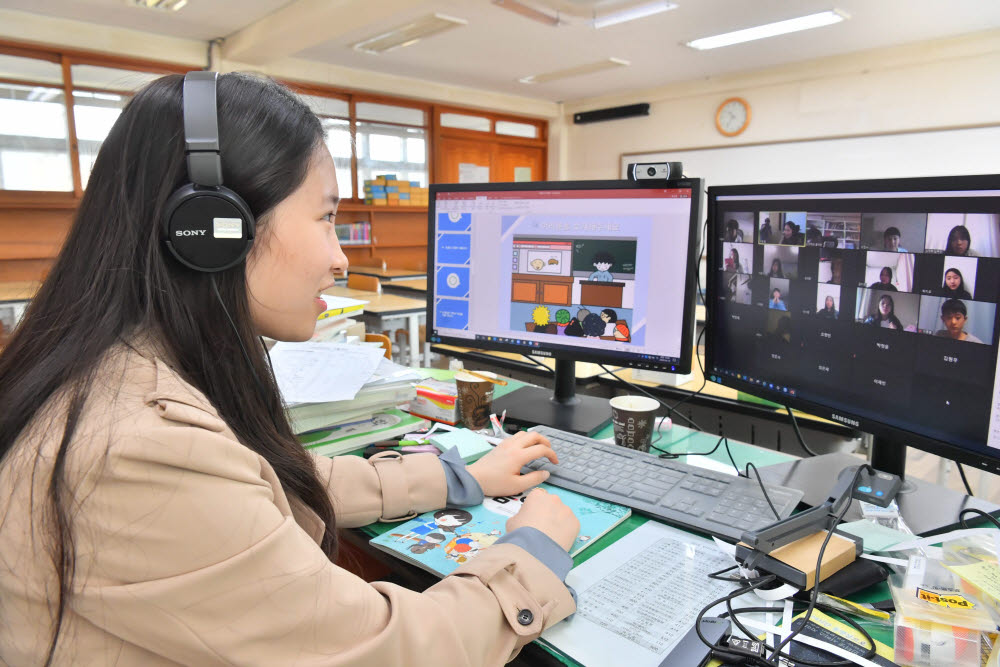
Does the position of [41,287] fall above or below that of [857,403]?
above

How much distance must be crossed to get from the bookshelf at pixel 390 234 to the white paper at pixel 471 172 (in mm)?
815

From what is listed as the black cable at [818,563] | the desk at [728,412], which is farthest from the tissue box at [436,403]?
the black cable at [818,563]

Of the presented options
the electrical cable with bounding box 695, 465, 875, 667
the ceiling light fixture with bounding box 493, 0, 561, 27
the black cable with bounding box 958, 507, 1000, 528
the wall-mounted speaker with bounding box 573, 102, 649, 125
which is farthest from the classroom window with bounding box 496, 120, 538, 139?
the electrical cable with bounding box 695, 465, 875, 667

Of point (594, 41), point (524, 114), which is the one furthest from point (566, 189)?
point (524, 114)

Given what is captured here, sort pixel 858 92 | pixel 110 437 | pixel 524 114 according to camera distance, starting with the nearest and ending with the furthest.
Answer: pixel 110 437 → pixel 858 92 → pixel 524 114

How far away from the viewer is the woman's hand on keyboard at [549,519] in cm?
75

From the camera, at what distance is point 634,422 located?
112 centimetres

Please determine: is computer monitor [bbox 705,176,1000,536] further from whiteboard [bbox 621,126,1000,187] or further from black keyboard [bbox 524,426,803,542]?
whiteboard [bbox 621,126,1000,187]

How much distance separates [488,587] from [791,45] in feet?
21.1

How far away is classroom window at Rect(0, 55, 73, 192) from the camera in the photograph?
471cm

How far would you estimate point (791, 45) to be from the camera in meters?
5.64

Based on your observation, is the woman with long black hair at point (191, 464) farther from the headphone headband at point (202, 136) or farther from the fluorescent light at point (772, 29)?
the fluorescent light at point (772, 29)

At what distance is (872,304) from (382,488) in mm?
743

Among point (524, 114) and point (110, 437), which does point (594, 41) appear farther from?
point (110, 437)
